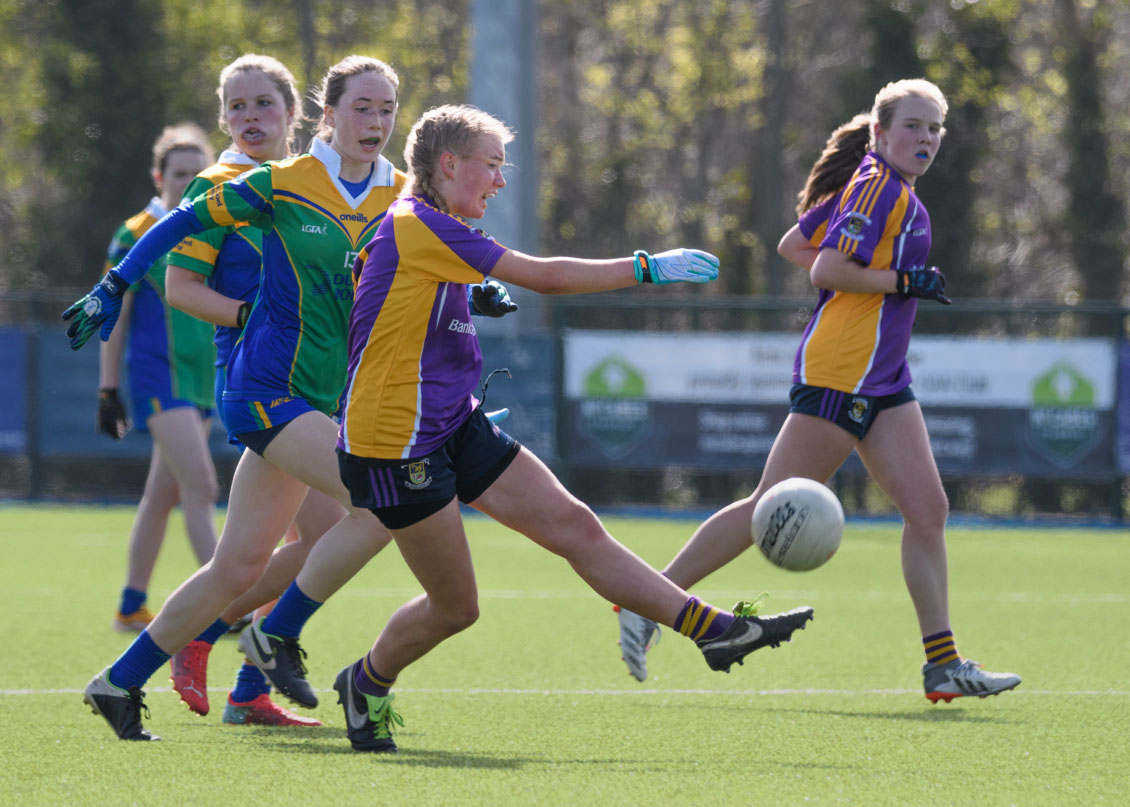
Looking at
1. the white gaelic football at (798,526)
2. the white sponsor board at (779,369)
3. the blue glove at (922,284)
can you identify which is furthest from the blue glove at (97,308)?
the white sponsor board at (779,369)

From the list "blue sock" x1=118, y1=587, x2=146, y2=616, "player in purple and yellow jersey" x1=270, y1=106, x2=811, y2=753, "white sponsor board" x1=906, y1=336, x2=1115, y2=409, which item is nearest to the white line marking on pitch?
"player in purple and yellow jersey" x1=270, y1=106, x2=811, y2=753

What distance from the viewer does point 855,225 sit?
240 inches

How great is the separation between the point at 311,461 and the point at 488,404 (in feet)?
36.7

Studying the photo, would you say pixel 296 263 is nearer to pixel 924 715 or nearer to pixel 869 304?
→ pixel 869 304

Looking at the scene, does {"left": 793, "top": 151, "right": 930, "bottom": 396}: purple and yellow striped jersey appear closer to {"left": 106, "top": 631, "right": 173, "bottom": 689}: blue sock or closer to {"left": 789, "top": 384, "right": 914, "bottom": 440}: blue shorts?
{"left": 789, "top": 384, "right": 914, "bottom": 440}: blue shorts

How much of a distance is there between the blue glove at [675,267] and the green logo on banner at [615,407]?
473 inches

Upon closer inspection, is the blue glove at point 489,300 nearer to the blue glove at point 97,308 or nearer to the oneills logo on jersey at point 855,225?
the blue glove at point 97,308

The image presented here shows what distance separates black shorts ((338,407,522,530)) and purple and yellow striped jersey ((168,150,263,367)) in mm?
Result: 1184

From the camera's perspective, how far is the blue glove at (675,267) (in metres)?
4.44

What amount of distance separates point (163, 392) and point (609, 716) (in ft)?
10.4

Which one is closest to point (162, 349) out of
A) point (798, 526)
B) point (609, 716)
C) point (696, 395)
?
point (609, 716)

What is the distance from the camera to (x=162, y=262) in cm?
797

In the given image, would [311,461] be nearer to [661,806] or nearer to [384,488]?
[384,488]

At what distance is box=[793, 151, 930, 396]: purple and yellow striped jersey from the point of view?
20.0ft
